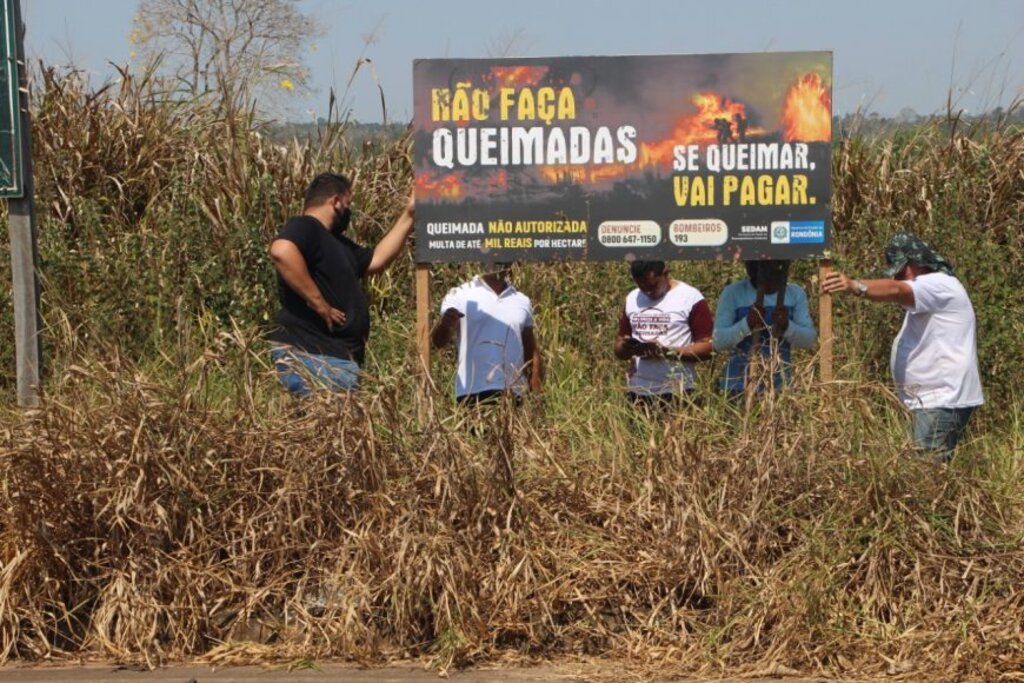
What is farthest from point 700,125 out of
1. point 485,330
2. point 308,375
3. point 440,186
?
point 308,375

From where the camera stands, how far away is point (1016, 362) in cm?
878

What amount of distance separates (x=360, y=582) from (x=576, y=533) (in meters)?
0.95

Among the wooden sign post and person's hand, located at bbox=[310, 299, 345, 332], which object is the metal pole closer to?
person's hand, located at bbox=[310, 299, 345, 332]

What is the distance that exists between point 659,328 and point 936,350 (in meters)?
1.45

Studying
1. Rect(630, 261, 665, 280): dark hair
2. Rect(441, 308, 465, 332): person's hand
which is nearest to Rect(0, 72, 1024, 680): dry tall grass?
Rect(441, 308, 465, 332): person's hand

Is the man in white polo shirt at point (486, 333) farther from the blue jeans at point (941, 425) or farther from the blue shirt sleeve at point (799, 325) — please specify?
Answer: the blue jeans at point (941, 425)

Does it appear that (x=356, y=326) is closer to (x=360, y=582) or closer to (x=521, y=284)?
(x=360, y=582)

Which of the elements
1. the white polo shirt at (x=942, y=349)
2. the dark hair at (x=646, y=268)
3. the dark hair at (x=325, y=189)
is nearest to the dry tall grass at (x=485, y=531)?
the white polo shirt at (x=942, y=349)

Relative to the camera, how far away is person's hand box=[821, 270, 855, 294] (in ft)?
23.6

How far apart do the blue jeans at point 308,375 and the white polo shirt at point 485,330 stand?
83cm

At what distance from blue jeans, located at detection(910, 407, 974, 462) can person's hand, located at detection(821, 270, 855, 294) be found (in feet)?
2.29

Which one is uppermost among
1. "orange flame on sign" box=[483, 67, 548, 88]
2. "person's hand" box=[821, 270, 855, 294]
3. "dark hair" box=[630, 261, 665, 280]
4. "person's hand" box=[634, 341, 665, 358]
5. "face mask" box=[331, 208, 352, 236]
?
"orange flame on sign" box=[483, 67, 548, 88]

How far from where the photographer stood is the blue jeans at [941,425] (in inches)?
287

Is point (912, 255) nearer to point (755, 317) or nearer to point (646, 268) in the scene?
point (755, 317)
